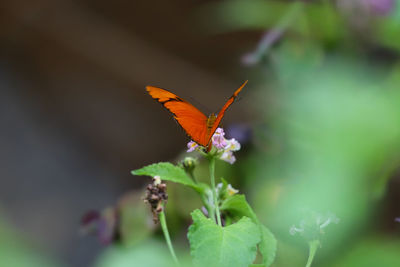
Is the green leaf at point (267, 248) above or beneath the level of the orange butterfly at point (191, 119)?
beneath

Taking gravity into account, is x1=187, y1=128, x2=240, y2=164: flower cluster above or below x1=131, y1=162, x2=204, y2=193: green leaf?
above

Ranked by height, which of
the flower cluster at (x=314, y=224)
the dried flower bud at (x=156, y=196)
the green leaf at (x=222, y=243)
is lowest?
the dried flower bud at (x=156, y=196)

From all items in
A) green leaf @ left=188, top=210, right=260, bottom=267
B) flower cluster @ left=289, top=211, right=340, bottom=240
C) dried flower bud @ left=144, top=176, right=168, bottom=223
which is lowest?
dried flower bud @ left=144, top=176, right=168, bottom=223

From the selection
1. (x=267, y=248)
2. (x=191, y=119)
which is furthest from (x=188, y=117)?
(x=267, y=248)

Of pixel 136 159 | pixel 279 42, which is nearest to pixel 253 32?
pixel 136 159

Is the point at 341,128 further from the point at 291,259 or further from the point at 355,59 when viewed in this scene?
the point at 355,59
